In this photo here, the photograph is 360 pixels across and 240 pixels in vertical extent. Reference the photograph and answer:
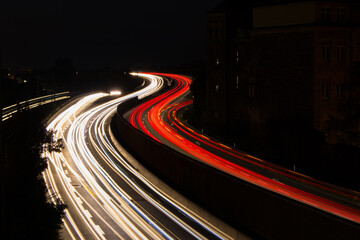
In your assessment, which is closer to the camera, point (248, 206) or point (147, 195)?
point (248, 206)

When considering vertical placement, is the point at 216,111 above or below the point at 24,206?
below

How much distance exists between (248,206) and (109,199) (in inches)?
396

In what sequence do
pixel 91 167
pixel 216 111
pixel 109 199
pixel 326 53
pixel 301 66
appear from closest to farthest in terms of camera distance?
pixel 109 199
pixel 91 167
pixel 326 53
pixel 301 66
pixel 216 111

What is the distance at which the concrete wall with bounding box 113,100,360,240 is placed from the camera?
13250mm

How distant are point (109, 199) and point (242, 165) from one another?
11.2 metres

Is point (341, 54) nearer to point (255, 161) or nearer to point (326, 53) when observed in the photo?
point (326, 53)

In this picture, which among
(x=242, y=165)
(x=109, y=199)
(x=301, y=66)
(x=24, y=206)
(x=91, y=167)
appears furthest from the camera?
(x=301, y=66)

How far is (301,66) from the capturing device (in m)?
38.0

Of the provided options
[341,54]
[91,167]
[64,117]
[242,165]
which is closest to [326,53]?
[341,54]

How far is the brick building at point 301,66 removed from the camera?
36969 mm

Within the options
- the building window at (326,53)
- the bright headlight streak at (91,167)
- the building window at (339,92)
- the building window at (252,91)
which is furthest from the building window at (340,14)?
the bright headlight streak at (91,167)

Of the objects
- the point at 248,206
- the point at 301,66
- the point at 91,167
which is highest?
the point at 301,66

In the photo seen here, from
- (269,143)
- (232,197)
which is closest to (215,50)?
(269,143)

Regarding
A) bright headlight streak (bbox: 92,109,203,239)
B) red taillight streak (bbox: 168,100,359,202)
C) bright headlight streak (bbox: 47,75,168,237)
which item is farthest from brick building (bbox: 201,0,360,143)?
bright headlight streak (bbox: 47,75,168,237)
